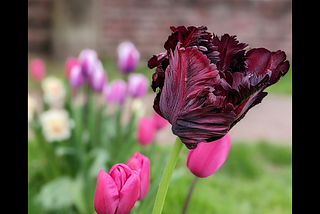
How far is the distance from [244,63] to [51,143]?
4.14ft

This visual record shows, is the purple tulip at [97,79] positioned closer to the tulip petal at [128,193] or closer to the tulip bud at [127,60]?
the tulip bud at [127,60]

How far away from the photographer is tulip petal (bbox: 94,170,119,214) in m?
0.38

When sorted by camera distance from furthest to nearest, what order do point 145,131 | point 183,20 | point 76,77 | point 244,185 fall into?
1. point 183,20
2. point 244,185
3. point 76,77
4. point 145,131

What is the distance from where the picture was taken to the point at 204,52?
336mm

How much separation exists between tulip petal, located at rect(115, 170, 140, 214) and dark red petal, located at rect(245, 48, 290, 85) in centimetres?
17

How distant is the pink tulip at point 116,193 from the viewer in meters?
0.38

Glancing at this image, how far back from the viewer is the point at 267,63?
1.12 feet

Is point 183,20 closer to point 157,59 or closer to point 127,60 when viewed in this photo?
point 127,60

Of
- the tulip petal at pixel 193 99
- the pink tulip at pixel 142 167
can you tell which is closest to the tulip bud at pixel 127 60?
→ the pink tulip at pixel 142 167

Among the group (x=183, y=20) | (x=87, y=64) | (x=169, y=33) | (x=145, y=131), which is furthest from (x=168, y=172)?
(x=183, y=20)

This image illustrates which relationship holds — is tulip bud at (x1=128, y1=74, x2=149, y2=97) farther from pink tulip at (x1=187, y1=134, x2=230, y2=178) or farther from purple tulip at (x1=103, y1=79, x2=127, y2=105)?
pink tulip at (x1=187, y1=134, x2=230, y2=178)

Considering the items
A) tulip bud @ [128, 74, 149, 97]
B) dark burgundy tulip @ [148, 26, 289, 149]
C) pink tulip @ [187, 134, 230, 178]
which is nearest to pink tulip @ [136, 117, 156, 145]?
tulip bud @ [128, 74, 149, 97]

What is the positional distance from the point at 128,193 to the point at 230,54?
7.3 inches

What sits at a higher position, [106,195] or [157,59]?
[157,59]
